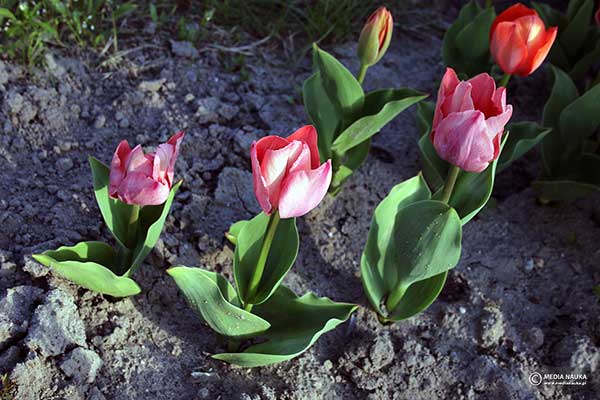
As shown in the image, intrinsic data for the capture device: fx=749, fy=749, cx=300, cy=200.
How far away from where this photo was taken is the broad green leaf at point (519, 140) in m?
2.25

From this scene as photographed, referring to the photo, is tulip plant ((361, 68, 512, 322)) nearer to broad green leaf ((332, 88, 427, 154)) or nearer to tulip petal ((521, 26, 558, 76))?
broad green leaf ((332, 88, 427, 154))

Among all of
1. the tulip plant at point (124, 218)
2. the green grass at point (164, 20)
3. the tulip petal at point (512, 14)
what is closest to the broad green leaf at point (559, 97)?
the tulip petal at point (512, 14)

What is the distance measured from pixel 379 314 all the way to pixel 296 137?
774 millimetres

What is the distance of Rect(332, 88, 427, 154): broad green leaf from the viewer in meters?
2.11

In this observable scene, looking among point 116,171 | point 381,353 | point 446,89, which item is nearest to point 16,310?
point 116,171

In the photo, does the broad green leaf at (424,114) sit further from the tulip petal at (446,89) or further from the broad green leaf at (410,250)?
the tulip petal at (446,89)

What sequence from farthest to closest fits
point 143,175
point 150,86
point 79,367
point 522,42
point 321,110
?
point 150,86 → point 321,110 → point 522,42 → point 79,367 → point 143,175

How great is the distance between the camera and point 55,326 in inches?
71.9

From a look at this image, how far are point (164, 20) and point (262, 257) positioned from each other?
1.45 m

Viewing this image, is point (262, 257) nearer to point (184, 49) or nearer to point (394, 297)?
point (394, 297)

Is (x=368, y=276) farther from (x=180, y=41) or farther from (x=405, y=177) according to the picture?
(x=180, y=41)

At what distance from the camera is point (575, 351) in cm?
217

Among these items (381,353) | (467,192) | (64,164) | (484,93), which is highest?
(484,93)

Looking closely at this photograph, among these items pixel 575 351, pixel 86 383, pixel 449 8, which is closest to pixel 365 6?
pixel 449 8
